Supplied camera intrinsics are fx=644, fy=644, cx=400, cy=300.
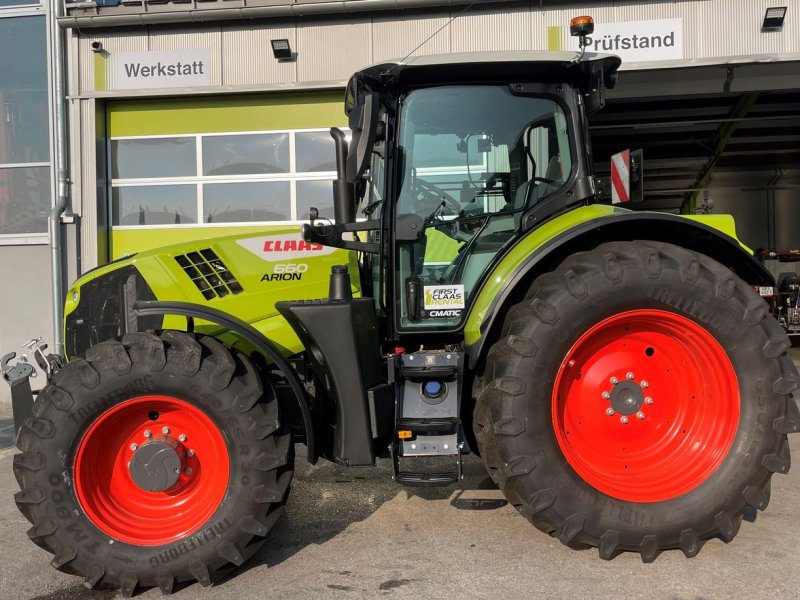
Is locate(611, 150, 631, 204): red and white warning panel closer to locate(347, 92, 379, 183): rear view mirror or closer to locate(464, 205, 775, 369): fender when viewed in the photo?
locate(464, 205, 775, 369): fender

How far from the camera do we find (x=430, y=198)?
3.09 m

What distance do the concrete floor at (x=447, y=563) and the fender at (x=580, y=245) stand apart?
Answer: 0.90 m

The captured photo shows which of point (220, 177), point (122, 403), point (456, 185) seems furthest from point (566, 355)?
point (220, 177)

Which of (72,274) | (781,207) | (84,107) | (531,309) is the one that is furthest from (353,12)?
(781,207)

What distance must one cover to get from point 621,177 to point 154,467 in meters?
2.54

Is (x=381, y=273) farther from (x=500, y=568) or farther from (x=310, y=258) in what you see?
(x=500, y=568)

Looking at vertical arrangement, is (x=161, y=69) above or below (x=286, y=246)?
above

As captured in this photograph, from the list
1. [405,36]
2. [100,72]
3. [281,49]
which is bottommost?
[100,72]

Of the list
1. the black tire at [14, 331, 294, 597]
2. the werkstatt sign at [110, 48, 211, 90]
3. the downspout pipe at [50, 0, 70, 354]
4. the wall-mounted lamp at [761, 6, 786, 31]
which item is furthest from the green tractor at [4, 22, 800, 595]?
the wall-mounted lamp at [761, 6, 786, 31]

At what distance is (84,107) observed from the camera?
23.7 ft

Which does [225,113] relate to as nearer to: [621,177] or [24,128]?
[24,128]

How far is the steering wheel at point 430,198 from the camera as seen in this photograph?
3.09 meters

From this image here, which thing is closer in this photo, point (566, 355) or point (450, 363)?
point (566, 355)

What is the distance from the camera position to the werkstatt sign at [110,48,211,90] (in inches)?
282
